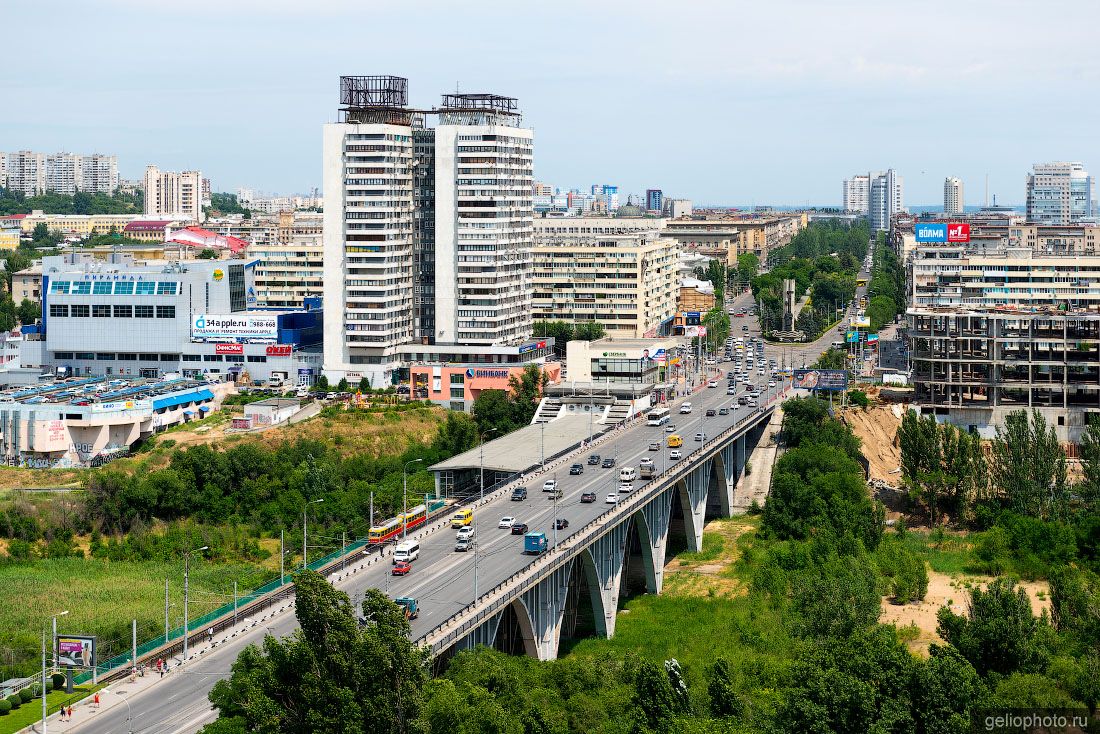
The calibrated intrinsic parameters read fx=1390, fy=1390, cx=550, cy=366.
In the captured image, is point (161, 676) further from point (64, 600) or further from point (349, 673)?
point (64, 600)

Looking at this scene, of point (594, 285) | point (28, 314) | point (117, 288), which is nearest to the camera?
point (117, 288)

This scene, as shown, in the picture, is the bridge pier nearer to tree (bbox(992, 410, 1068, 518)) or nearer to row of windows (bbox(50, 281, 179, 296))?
tree (bbox(992, 410, 1068, 518))

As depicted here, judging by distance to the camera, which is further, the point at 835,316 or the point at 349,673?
the point at 835,316

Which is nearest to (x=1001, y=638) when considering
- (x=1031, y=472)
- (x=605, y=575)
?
(x=605, y=575)

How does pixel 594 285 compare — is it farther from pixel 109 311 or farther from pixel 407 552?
pixel 407 552

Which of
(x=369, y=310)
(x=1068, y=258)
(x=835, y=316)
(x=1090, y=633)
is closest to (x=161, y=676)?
(x=1090, y=633)
